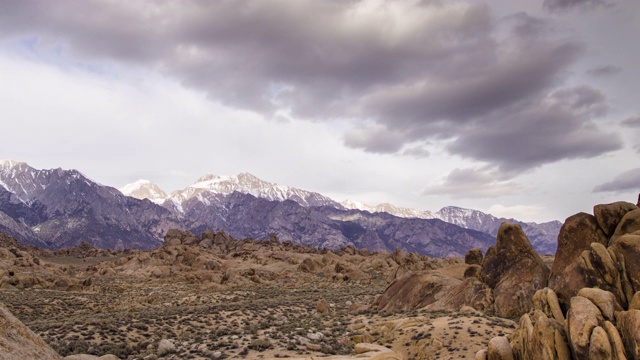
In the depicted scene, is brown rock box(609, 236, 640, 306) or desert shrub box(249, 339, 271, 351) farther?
desert shrub box(249, 339, 271, 351)

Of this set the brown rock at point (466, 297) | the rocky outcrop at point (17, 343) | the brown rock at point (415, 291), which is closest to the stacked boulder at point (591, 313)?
the brown rock at point (466, 297)

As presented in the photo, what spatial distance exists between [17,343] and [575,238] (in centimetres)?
3513

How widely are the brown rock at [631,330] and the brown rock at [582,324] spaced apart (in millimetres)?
882

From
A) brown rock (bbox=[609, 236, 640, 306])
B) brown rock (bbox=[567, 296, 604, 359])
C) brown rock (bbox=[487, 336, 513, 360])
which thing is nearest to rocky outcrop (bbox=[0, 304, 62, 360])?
brown rock (bbox=[487, 336, 513, 360])

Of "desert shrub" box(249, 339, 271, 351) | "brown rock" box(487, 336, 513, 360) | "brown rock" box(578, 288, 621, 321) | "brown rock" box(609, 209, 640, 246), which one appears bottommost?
"desert shrub" box(249, 339, 271, 351)

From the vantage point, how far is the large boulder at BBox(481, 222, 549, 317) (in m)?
33.6

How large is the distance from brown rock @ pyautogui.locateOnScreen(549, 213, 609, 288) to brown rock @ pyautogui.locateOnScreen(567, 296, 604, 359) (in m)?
14.6

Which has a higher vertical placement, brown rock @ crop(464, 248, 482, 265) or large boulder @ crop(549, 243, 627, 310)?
large boulder @ crop(549, 243, 627, 310)

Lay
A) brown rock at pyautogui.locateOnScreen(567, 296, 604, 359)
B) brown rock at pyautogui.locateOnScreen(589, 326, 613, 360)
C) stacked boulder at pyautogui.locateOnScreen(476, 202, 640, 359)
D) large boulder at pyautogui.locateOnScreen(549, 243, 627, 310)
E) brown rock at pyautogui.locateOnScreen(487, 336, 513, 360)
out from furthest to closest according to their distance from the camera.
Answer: large boulder at pyautogui.locateOnScreen(549, 243, 627, 310) → brown rock at pyautogui.locateOnScreen(487, 336, 513, 360) → brown rock at pyautogui.locateOnScreen(567, 296, 604, 359) → stacked boulder at pyautogui.locateOnScreen(476, 202, 640, 359) → brown rock at pyautogui.locateOnScreen(589, 326, 613, 360)

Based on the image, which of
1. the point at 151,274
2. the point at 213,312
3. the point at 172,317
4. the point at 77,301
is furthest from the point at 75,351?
the point at 151,274

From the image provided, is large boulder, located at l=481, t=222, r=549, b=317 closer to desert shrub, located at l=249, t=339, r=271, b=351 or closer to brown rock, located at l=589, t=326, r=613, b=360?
brown rock, located at l=589, t=326, r=613, b=360

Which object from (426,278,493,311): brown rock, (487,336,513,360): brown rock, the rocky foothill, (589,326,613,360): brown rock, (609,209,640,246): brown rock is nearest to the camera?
(589,326,613,360): brown rock

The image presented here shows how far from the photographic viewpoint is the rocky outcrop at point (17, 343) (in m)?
14.2

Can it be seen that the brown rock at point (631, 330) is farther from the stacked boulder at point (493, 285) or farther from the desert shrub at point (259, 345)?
the desert shrub at point (259, 345)
